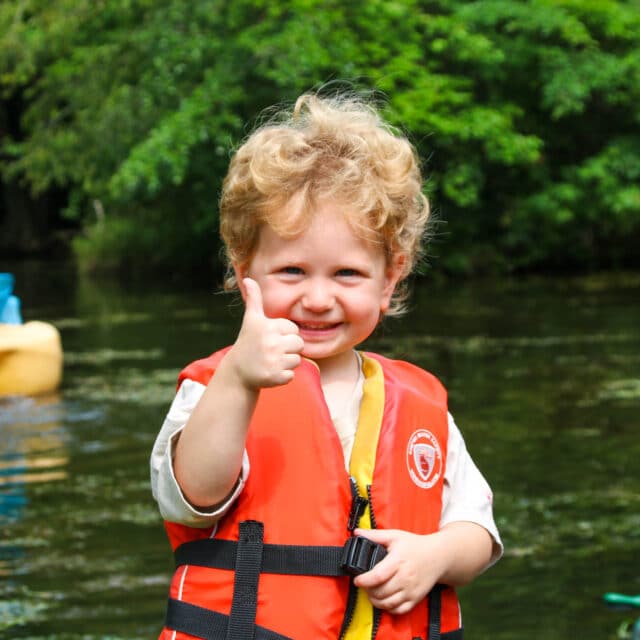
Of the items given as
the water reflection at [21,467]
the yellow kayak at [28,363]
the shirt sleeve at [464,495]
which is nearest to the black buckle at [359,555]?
the shirt sleeve at [464,495]

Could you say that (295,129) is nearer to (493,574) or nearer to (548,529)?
(493,574)

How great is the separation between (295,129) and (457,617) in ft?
3.18

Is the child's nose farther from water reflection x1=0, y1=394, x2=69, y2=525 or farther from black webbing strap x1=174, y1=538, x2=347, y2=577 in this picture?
water reflection x1=0, y1=394, x2=69, y2=525

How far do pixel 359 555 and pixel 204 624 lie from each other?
11.5 inches

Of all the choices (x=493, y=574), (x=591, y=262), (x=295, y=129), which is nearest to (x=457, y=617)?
(x=295, y=129)

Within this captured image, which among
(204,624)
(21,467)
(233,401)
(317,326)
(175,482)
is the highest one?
(317,326)

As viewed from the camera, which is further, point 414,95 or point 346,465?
point 414,95

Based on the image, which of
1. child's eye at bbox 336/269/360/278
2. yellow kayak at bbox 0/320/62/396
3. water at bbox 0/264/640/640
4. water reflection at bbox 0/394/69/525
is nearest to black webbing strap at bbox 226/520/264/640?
child's eye at bbox 336/269/360/278

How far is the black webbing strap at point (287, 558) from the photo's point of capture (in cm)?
222

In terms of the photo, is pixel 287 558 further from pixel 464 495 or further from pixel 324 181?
pixel 324 181

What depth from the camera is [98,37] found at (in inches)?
847

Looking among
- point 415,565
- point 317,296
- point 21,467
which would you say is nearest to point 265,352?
point 317,296

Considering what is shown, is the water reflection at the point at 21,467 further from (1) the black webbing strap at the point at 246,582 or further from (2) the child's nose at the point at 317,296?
(2) the child's nose at the point at 317,296

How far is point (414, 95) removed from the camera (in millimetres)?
17578
